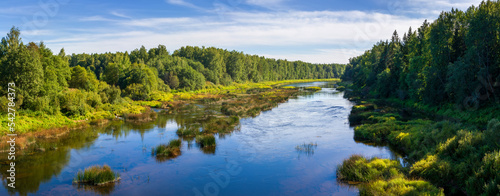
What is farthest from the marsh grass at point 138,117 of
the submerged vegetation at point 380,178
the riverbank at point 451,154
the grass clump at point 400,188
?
the grass clump at point 400,188

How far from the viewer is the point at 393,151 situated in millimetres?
25609

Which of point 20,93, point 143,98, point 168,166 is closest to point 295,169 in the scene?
point 168,166

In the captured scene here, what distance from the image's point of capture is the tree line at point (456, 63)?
125ft

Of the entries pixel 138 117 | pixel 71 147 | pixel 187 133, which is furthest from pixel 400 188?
pixel 138 117

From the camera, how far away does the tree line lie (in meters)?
38.0

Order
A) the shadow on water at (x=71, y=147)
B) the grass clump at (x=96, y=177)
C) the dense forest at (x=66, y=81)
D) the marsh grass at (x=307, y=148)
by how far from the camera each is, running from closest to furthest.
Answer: the grass clump at (x=96, y=177) → the shadow on water at (x=71, y=147) → the marsh grass at (x=307, y=148) → the dense forest at (x=66, y=81)

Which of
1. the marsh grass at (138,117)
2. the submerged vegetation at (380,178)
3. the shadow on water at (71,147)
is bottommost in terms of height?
the shadow on water at (71,147)

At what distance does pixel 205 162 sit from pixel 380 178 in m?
12.7

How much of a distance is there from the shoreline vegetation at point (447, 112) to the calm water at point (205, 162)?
2757 mm

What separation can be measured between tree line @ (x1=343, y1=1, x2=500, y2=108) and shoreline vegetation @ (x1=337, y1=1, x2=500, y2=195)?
0.10 metres

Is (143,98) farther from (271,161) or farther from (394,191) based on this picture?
(394,191)

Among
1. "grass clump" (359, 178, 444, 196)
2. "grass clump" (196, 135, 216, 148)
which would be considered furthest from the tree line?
"grass clump" (196, 135, 216, 148)

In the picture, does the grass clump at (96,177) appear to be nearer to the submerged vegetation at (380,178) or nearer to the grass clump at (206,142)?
the grass clump at (206,142)

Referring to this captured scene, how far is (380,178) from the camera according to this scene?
1795 cm
